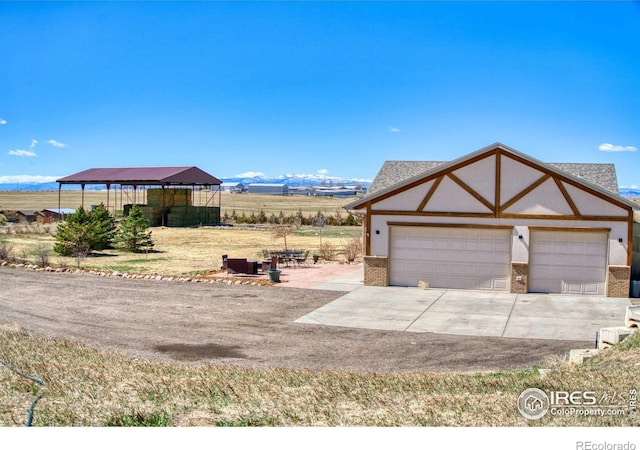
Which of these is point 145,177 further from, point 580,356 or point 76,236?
point 580,356

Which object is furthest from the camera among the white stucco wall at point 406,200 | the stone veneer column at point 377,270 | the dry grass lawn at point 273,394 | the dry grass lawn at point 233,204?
the dry grass lawn at point 233,204

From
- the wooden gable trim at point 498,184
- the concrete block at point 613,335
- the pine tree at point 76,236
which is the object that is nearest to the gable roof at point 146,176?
the pine tree at point 76,236

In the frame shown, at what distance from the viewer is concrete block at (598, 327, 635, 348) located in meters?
12.3

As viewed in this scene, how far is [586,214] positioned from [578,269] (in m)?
1.84

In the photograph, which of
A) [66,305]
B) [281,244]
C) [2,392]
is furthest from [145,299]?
[281,244]

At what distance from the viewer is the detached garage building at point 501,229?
2086cm

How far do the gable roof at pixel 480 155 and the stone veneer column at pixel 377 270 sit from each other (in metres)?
2.03

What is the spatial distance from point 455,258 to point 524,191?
3.21 m

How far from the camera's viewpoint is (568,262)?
2133 centimetres

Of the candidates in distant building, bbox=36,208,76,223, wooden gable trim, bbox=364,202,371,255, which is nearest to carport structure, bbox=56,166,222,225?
distant building, bbox=36,208,76,223

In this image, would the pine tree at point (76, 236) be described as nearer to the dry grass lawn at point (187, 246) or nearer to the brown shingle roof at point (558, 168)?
the dry grass lawn at point (187, 246)

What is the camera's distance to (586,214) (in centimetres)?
2091

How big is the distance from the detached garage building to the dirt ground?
132 inches
